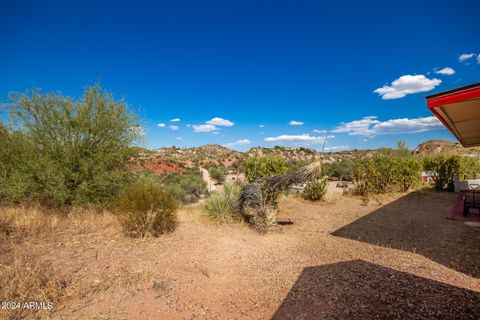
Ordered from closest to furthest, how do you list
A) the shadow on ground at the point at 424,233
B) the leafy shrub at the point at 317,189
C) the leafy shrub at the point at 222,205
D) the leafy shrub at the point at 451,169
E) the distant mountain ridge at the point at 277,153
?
the shadow on ground at the point at 424,233, the leafy shrub at the point at 222,205, the leafy shrub at the point at 317,189, the leafy shrub at the point at 451,169, the distant mountain ridge at the point at 277,153

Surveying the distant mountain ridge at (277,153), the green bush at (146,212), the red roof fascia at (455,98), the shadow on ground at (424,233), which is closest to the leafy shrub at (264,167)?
the shadow on ground at (424,233)

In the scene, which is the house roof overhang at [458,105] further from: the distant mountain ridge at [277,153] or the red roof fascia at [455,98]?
the distant mountain ridge at [277,153]

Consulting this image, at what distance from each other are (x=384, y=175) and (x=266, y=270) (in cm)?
1156

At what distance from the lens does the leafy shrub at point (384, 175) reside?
13.2 metres

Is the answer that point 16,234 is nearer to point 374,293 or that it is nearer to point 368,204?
point 374,293

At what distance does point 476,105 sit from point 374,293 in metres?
4.20

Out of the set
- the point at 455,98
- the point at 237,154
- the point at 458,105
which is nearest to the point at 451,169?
the point at 458,105

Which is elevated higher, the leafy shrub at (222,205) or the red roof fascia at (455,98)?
the red roof fascia at (455,98)

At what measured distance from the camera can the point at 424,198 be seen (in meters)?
11.7

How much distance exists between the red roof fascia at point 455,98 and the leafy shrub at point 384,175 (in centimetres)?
982

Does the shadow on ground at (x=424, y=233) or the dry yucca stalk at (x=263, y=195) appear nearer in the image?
the shadow on ground at (x=424, y=233)

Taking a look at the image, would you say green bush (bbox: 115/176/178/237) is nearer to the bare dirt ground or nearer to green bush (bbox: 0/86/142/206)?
the bare dirt ground

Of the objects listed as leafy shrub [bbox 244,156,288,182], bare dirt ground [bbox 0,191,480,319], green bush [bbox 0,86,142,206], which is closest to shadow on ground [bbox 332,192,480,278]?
bare dirt ground [bbox 0,191,480,319]

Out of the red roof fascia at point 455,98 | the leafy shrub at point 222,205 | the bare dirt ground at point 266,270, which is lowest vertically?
the bare dirt ground at point 266,270
